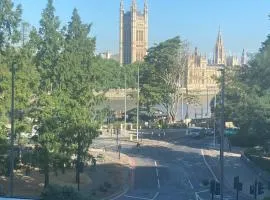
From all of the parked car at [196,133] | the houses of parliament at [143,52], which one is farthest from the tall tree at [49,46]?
the houses of parliament at [143,52]

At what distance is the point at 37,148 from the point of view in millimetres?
27312

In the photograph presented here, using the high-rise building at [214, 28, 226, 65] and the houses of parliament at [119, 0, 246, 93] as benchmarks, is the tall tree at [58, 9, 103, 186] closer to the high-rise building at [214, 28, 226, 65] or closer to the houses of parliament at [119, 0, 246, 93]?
the high-rise building at [214, 28, 226, 65]

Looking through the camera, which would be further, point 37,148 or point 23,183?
point 23,183

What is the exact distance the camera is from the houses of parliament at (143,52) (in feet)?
258

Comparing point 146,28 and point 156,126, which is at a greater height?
point 146,28

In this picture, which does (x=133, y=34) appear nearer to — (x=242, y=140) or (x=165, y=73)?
(x=165, y=73)

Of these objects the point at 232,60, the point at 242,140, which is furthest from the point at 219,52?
the point at 242,140

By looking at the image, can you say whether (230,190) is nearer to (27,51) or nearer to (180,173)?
(180,173)

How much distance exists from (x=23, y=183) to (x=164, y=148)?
19.4 metres

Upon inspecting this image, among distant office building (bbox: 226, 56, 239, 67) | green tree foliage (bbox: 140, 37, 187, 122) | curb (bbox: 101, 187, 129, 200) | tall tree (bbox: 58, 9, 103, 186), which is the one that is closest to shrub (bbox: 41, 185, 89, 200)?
curb (bbox: 101, 187, 129, 200)

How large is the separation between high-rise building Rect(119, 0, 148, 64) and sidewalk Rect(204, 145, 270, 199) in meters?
38.5

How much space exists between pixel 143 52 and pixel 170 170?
66905mm

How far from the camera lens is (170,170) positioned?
36688mm

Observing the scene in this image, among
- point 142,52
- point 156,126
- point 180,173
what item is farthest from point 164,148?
point 142,52
